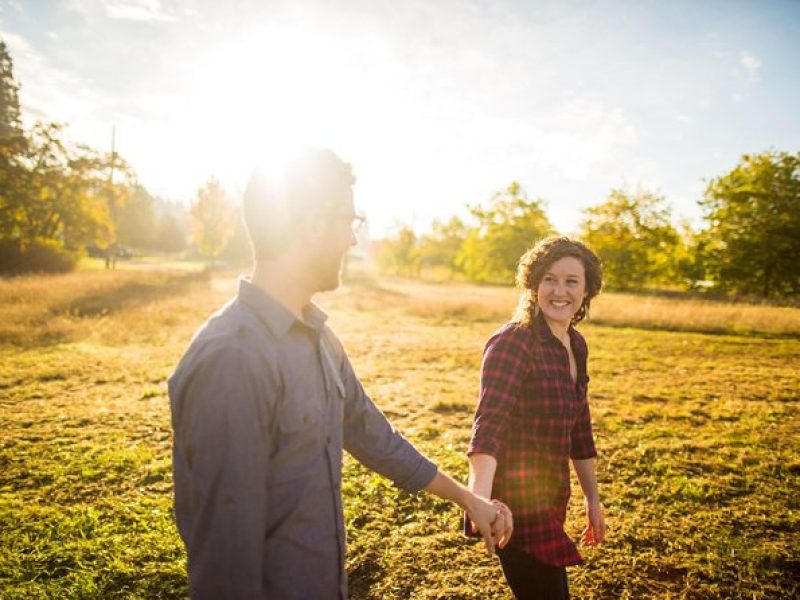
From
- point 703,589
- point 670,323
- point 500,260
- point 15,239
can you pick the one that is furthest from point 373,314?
point 500,260

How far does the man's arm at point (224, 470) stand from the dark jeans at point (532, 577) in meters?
1.44

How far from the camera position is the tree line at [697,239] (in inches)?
952

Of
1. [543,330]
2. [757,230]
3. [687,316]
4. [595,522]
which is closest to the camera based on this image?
[543,330]

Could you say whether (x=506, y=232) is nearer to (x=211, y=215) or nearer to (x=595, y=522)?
(x=211, y=215)

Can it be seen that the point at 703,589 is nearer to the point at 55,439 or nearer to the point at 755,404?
the point at 755,404

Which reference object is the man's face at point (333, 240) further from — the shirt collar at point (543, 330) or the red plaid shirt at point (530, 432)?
the shirt collar at point (543, 330)

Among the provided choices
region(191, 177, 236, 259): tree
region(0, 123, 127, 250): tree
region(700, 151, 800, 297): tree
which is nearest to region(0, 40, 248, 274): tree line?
region(0, 123, 127, 250): tree

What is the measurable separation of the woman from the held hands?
113 millimetres

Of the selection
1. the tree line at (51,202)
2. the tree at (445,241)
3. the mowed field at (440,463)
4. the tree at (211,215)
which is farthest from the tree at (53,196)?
the tree at (445,241)

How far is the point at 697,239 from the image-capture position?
26625mm

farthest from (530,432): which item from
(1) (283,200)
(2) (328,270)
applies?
(1) (283,200)

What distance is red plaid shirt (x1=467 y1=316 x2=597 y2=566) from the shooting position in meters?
2.21

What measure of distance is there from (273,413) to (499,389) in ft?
3.99

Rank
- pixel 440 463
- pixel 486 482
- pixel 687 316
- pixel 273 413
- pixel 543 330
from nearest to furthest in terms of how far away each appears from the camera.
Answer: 1. pixel 273 413
2. pixel 486 482
3. pixel 543 330
4. pixel 440 463
5. pixel 687 316
